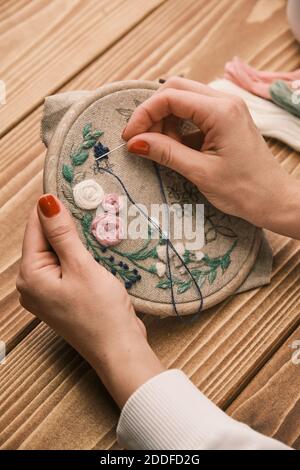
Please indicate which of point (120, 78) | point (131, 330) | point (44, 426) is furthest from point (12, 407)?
point (120, 78)

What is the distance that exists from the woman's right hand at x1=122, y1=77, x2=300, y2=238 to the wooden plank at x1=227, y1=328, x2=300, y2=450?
0.17 m

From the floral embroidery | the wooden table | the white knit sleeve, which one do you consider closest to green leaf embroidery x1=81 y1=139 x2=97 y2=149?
the floral embroidery

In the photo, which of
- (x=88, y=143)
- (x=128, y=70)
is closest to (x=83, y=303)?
(x=88, y=143)

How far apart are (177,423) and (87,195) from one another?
266 millimetres

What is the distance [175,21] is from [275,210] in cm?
38

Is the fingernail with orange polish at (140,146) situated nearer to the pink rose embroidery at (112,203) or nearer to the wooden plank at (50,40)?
the pink rose embroidery at (112,203)

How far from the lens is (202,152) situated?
690 millimetres

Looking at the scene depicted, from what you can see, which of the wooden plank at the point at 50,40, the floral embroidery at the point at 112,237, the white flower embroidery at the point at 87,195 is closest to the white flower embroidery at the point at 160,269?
the floral embroidery at the point at 112,237

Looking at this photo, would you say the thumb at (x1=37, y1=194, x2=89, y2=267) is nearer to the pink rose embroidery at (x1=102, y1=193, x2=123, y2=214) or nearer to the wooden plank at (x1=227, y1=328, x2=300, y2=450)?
the pink rose embroidery at (x1=102, y1=193, x2=123, y2=214)

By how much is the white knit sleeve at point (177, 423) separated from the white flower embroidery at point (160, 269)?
122 mm

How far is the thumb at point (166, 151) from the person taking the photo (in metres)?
0.67

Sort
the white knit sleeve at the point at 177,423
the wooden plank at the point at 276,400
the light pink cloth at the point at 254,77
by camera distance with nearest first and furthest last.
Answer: the white knit sleeve at the point at 177,423
the wooden plank at the point at 276,400
the light pink cloth at the point at 254,77

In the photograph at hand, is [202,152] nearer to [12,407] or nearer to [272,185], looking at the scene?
[272,185]

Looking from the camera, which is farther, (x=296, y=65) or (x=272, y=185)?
(x=296, y=65)
